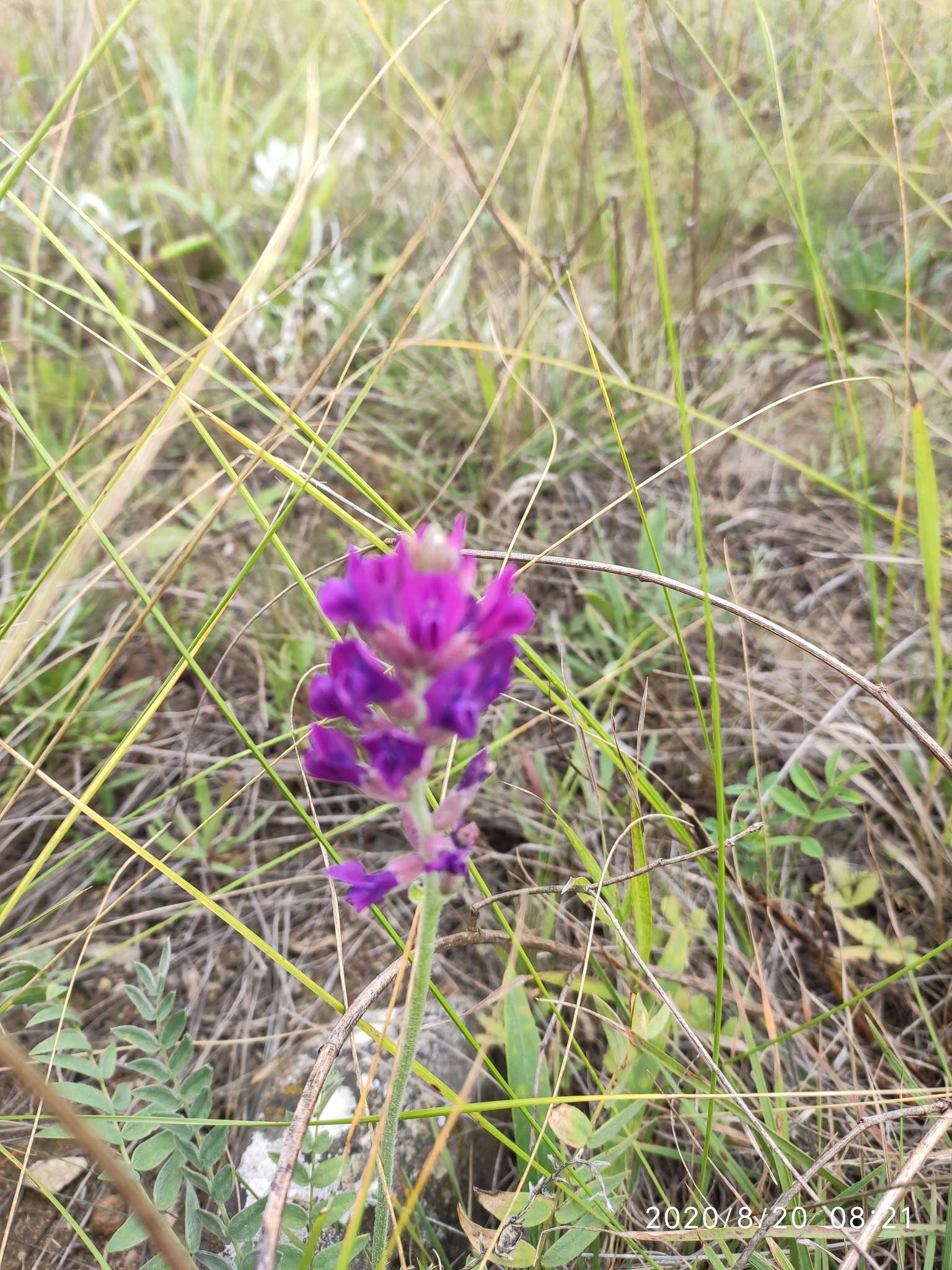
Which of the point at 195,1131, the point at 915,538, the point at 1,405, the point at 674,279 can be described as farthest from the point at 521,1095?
the point at 674,279

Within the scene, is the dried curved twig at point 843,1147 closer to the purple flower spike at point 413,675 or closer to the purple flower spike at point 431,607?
the purple flower spike at point 413,675

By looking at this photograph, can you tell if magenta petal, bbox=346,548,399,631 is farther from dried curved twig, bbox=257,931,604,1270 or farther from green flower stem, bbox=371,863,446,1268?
dried curved twig, bbox=257,931,604,1270

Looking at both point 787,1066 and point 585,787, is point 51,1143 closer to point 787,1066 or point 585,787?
point 585,787

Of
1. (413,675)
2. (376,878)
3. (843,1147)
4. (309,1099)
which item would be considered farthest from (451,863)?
(843,1147)

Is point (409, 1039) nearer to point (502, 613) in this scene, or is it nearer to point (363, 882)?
point (363, 882)

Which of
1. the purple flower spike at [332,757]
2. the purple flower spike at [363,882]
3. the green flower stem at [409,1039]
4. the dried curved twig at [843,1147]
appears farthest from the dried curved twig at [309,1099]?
the dried curved twig at [843,1147]
